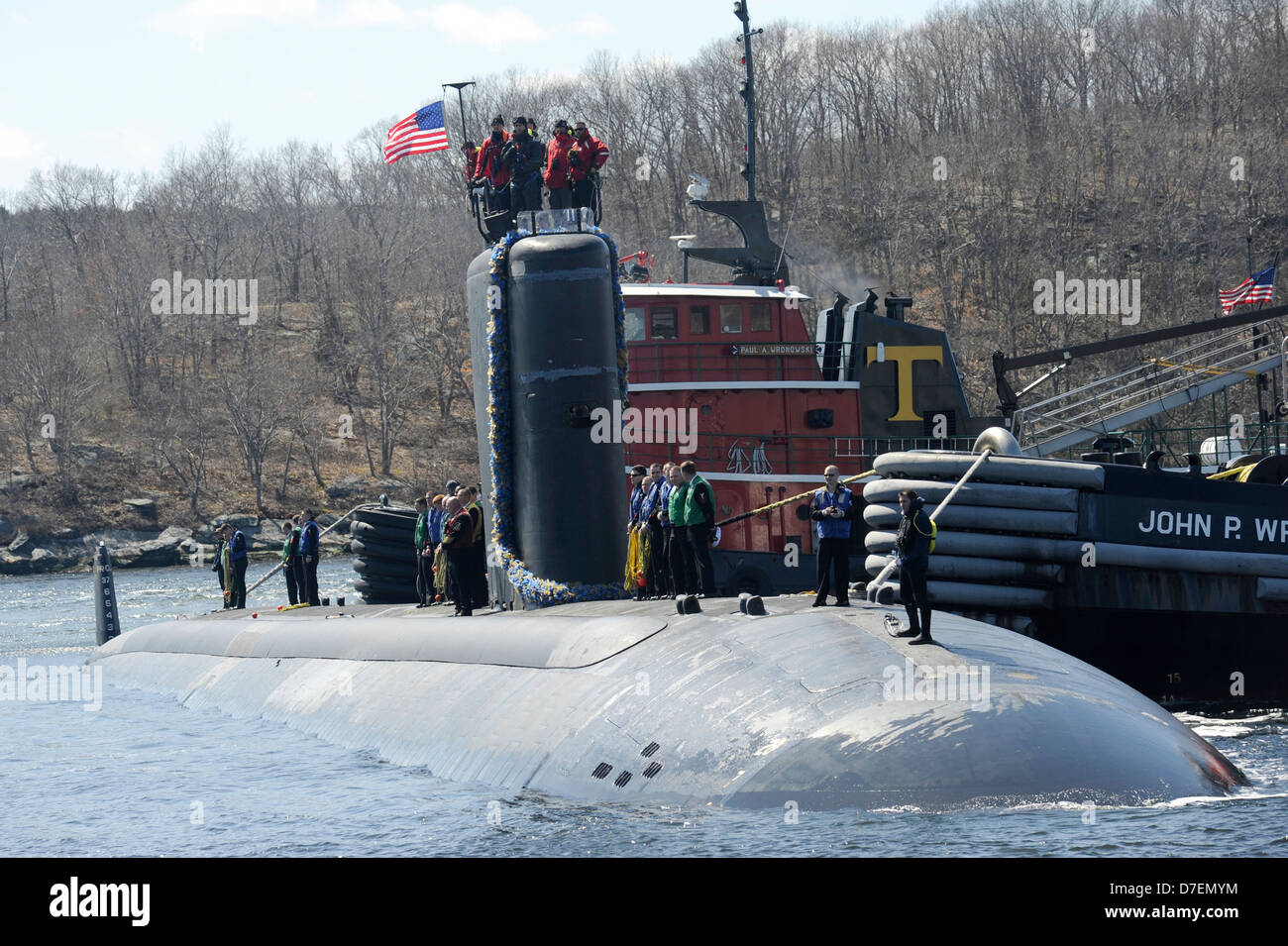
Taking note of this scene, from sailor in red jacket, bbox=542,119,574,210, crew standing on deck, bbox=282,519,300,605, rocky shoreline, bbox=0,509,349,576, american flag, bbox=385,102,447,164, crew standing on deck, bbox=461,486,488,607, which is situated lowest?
rocky shoreline, bbox=0,509,349,576

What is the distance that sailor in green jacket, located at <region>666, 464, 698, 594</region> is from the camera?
50.7 ft

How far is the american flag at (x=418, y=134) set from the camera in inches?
979

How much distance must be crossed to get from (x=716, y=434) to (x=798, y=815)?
16171mm

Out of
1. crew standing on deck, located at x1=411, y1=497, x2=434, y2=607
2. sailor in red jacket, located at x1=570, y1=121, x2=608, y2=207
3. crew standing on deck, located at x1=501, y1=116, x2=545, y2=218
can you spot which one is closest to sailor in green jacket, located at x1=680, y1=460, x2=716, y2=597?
sailor in red jacket, located at x1=570, y1=121, x2=608, y2=207

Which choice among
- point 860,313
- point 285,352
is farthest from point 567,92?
point 860,313

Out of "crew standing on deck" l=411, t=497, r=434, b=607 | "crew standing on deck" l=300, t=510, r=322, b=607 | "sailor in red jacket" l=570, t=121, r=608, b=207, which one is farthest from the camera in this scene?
"crew standing on deck" l=300, t=510, r=322, b=607

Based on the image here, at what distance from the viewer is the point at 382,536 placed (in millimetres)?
24141

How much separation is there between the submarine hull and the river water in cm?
19

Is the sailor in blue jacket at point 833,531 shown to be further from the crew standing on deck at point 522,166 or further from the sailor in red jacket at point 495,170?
the sailor in red jacket at point 495,170

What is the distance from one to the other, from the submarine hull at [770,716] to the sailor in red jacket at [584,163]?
4816mm

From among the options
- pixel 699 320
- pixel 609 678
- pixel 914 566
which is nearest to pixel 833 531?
pixel 914 566

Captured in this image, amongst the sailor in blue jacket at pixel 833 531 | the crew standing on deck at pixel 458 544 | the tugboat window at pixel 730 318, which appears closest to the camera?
the sailor in blue jacket at pixel 833 531

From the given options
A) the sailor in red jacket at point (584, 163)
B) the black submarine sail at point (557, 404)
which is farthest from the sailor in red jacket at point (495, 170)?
the black submarine sail at point (557, 404)

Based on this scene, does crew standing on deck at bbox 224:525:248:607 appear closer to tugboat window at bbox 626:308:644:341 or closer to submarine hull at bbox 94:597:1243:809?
tugboat window at bbox 626:308:644:341
